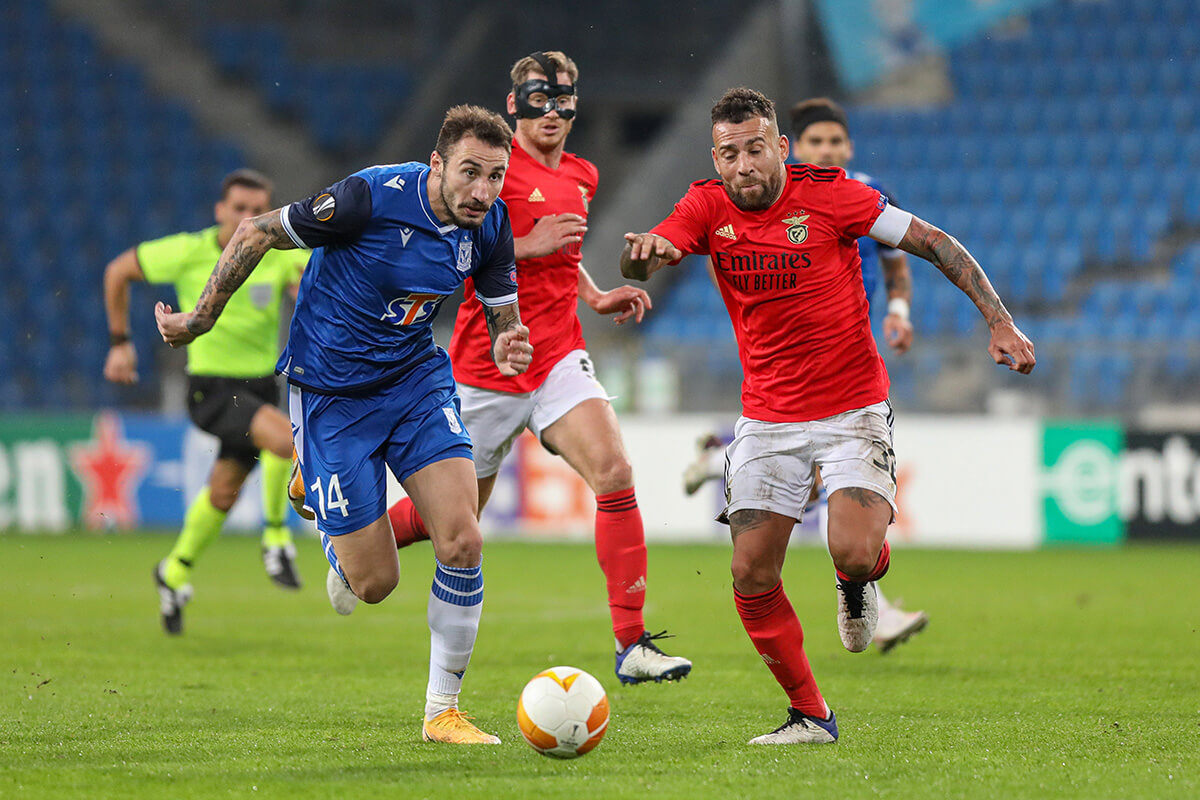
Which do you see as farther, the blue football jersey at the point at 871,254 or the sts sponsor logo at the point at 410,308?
the blue football jersey at the point at 871,254

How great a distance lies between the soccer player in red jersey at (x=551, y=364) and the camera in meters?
6.48

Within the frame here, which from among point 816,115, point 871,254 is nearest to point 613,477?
point 871,254

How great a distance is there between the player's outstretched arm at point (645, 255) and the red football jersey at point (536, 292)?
4.18 ft

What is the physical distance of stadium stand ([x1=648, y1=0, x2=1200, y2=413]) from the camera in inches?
693

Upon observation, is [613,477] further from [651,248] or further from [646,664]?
[651,248]

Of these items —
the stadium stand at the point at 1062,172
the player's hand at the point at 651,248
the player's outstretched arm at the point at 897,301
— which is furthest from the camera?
the stadium stand at the point at 1062,172

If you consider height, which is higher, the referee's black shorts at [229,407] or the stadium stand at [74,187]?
the stadium stand at [74,187]

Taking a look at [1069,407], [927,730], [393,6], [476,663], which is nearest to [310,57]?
[393,6]

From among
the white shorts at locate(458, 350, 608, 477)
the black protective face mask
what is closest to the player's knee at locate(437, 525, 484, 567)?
the white shorts at locate(458, 350, 608, 477)

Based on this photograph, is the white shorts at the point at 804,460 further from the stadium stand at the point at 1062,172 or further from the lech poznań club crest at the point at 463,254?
the stadium stand at the point at 1062,172

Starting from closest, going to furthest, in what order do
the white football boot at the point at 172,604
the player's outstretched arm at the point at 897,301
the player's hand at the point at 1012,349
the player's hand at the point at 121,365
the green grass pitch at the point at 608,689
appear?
the green grass pitch at the point at 608,689 < the player's hand at the point at 1012,349 < the player's outstretched arm at the point at 897,301 < the player's hand at the point at 121,365 < the white football boot at the point at 172,604

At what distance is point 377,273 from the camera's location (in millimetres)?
5520

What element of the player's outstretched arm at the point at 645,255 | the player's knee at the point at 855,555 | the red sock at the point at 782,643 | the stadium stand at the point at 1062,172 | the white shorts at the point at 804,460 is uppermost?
the stadium stand at the point at 1062,172

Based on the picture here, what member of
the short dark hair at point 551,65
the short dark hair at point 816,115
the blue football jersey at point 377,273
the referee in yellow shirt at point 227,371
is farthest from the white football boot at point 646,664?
the referee in yellow shirt at point 227,371
